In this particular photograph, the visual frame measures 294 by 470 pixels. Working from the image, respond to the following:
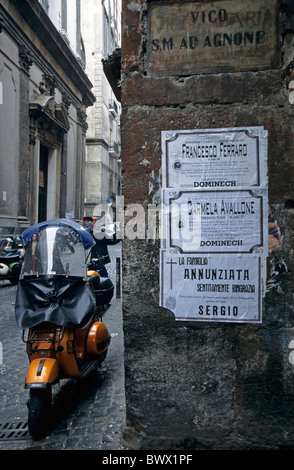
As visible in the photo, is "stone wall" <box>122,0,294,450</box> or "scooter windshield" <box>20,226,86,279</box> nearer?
"stone wall" <box>122,0,294,450</box>

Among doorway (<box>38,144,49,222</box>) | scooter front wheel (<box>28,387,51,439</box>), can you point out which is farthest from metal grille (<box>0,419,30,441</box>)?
doorway (<box>38,144,49,222</box>)

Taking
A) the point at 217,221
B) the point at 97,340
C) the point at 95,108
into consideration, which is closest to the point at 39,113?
the point at 97,340

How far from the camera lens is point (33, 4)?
47.3ft

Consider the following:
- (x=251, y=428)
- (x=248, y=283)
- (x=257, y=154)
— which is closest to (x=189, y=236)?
(x=248, y=283)

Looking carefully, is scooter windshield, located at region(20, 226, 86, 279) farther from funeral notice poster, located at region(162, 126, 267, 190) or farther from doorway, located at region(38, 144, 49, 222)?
doorway, located at region(38, 144, 49, 222)

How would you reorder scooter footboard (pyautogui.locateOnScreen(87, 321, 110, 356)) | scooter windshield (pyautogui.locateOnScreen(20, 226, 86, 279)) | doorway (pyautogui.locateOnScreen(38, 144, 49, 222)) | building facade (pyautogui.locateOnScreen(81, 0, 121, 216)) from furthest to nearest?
1. building facade (pyautogui.locateOnScreen(81, 0, 121, 216))
2. doorway (pyautogui.locateOnScreen(38, 144, 49, 222))
3. scooter footboard (pyautogui.locateOnScreen(87, 321, 110, 356))
4. scooter windshield (pyautogui.locateOnScreen(20, 226, 86, 279))

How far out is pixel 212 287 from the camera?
273cm

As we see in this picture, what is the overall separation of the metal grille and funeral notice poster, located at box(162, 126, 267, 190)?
2216 millimetres

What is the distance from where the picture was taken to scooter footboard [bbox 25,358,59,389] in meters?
3.04

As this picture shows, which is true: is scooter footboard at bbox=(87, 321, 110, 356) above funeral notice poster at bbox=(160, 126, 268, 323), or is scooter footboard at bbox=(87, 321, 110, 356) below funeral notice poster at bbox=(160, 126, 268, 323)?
below

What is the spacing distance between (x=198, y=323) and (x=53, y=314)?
129 cm

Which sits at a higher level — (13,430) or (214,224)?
(214,224)

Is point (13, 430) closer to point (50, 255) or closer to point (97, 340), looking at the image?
point (97, 340)
